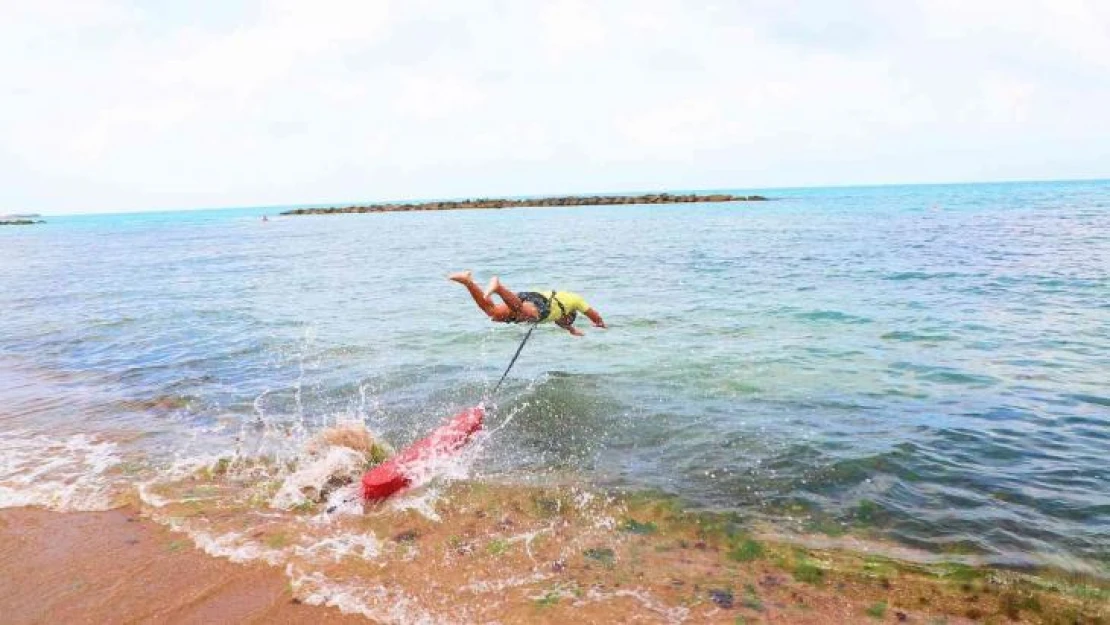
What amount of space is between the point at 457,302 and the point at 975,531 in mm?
18231

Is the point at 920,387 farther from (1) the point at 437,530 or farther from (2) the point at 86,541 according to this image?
(2) the point at 86,541

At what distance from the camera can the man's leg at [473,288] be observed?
344 inches

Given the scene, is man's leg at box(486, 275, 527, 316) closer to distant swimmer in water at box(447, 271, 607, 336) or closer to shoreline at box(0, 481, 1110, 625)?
distant swimmer in water at box(447, 271, 607, 336)

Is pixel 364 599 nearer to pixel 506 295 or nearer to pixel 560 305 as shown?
pixel 506 295

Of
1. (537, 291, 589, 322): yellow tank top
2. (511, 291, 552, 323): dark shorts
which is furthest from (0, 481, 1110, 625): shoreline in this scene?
(537, 291, 589, 322): yellow tank top

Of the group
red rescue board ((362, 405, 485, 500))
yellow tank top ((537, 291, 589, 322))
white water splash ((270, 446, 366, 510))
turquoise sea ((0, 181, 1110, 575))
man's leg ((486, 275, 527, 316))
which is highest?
man's leg ((486, 275, 527, 316))

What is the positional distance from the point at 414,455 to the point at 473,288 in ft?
7.92

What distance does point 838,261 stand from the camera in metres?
30.1

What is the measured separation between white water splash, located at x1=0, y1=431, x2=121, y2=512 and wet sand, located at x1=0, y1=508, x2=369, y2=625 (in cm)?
53

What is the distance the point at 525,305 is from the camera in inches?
402

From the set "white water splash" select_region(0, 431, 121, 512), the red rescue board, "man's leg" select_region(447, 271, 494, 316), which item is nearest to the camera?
the red rescue board

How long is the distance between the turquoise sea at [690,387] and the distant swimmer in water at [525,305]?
5.55 feet

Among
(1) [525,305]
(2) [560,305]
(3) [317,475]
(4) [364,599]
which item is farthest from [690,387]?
(4) [364,599]

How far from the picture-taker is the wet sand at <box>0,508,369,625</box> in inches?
222
